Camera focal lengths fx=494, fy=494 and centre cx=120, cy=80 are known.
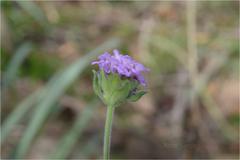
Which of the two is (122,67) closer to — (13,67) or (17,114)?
(17,114)

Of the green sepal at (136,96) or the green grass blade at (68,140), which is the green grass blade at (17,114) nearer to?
the green grass blade at (68,140)

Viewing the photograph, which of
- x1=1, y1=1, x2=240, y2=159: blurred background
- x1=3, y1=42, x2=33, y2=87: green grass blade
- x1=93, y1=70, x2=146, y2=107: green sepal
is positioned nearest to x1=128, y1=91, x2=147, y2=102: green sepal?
x1=93, y1=70, x2=146, y2=107: green sepal

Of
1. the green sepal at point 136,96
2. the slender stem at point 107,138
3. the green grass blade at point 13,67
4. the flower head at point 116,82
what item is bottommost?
the slender stem at point 107,138

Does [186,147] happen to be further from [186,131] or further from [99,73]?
[99,73]

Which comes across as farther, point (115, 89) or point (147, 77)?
point (147, 77)

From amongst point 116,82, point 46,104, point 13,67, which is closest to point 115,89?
point 116,82

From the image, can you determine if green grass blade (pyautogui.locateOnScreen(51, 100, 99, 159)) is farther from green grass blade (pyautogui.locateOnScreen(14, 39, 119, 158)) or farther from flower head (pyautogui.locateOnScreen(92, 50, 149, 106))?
flower head (pyautogui.locateOnScreen(92, 50, 149, 106))

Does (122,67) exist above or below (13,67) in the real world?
below

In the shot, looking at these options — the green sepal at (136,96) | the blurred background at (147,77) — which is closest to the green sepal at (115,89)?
the green sepal at (136,96)

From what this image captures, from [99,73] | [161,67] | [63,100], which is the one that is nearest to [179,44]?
[161,67]
